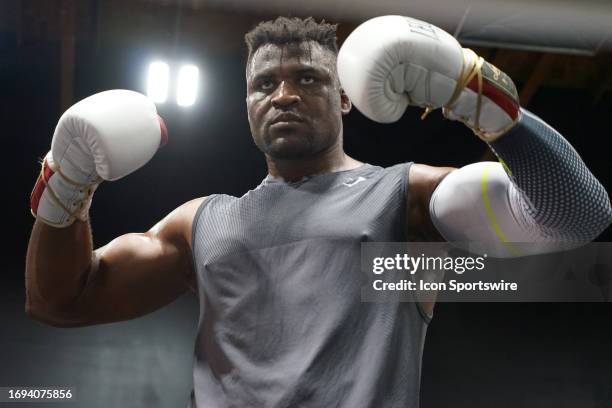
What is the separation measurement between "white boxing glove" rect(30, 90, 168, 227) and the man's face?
0.18 meters

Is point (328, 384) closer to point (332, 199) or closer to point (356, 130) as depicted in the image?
point (332, 199)

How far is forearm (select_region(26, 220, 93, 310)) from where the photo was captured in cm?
129

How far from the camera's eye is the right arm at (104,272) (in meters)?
1.29

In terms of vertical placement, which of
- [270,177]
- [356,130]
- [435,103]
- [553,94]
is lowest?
[356,130]

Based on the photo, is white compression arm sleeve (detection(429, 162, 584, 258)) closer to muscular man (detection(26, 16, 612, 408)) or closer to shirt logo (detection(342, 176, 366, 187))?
muscular man (detection(26, 16, 612, 408))

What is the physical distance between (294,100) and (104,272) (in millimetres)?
445

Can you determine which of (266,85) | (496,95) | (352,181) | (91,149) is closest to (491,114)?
(496,95)

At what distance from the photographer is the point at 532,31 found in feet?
9.82

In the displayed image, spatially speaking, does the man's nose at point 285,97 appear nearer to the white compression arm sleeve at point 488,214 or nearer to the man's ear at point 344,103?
the man's ear at point 344,103

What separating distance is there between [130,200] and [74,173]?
6.88 feet

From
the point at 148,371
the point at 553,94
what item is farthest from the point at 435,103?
the point at 553,94

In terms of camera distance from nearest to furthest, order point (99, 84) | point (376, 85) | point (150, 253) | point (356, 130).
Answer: point (376, 85) → point (150, 253) → point (99, 84) → point (356, 130)

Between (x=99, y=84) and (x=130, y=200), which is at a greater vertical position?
(x=99, y=84)

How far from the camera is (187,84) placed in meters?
3.28
